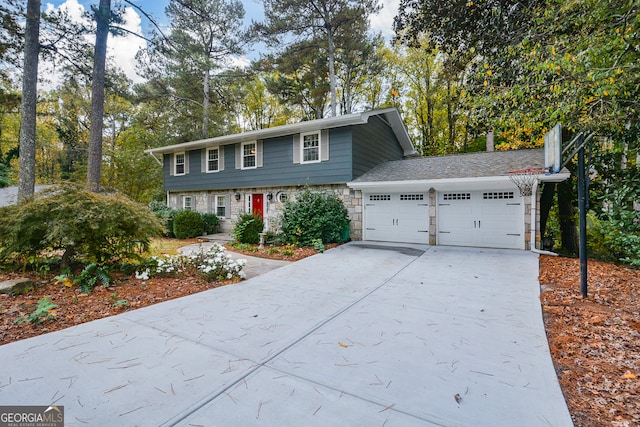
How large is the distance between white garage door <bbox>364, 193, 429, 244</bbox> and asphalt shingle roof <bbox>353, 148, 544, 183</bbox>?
2.31 feet

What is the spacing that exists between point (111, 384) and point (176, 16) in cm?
1920

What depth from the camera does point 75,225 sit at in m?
4.66

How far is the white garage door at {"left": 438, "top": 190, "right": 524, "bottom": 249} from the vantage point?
26.8 ft

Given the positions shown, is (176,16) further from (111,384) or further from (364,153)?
(111,384)

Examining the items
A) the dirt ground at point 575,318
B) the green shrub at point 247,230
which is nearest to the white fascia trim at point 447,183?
the dirt ground at point 575,318

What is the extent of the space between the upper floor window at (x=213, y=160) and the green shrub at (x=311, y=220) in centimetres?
562

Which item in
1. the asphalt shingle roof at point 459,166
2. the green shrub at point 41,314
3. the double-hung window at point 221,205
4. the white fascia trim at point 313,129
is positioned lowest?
the green shrub at point 41,314

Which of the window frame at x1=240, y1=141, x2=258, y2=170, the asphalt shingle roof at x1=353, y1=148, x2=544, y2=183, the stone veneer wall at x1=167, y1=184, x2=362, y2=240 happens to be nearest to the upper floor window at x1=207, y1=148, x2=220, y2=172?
the stone veneer wall at x1=167, y1=184, x2=362, y2=240

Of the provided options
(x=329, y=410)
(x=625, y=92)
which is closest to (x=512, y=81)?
(x=625, y=92)

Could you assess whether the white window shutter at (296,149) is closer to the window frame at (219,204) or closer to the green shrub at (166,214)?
the window frame at (219,204)

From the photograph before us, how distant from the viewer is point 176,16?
621 inches

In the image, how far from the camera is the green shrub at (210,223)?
13.0 m

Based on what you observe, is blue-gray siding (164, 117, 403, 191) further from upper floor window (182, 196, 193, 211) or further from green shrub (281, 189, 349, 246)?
green shrub (281, 189, 349, 246)

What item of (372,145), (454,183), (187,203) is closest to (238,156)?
(187,203)
